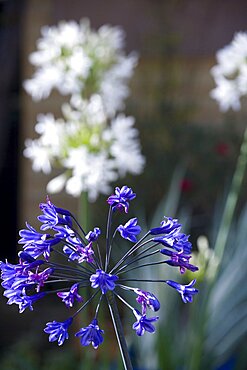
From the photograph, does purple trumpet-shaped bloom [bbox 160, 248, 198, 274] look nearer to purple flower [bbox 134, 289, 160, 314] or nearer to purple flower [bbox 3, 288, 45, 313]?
purple flower [bbox 134, 289, 160, 314]

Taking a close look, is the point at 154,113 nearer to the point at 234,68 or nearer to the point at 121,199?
the point at 234,68

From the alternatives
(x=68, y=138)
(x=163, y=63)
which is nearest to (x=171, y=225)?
(x=68, y=138)

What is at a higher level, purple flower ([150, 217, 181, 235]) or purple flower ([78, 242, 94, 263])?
purple flower ([150, 217, 181, 235])

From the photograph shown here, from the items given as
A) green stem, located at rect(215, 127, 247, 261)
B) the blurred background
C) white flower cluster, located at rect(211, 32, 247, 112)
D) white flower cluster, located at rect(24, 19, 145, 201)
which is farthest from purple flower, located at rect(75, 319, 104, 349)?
the blurred background

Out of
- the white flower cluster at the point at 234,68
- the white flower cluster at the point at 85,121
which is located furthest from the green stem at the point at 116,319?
the white flower cluster at the point at 234,68

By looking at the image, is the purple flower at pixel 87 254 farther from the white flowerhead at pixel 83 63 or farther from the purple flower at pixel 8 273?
the white flowerhead at pixel 83 63

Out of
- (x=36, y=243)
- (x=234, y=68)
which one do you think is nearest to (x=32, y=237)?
(x=36, y=243)

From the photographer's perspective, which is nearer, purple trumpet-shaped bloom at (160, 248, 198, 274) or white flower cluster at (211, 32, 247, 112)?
purple trumpet-shaped bloom at (160, 248, 198, 274)
